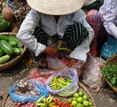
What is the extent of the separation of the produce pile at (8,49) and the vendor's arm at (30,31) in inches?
20.3

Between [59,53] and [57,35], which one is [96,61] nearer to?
[59,53]

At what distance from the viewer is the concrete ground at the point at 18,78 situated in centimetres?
220

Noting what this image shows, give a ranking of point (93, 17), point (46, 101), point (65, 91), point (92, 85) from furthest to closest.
→ 1. point (93, 17)
2. point (92, 85)
3. point (65, 91)
4. point (46, 101)

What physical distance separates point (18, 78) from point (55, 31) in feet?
3.32

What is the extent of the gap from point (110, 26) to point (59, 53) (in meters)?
0.94

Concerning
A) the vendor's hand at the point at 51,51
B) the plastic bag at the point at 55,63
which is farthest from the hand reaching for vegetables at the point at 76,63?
the vendor's hand at the point at 51,51

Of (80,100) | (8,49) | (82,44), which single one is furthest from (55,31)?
(80,100)

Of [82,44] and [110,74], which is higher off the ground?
[82,44]

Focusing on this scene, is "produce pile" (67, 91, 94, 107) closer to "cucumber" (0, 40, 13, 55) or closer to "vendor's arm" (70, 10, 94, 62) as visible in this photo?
"vendor's arm" (70, 10, 94, 62)

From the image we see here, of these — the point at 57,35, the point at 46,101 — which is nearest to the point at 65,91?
the point at 46,101

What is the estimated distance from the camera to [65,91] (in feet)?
6.97

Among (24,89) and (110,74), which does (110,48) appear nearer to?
(110,74)

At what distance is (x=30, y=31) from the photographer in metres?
2.09

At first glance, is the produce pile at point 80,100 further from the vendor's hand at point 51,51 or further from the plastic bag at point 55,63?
the vendor's hand at point 51,51
